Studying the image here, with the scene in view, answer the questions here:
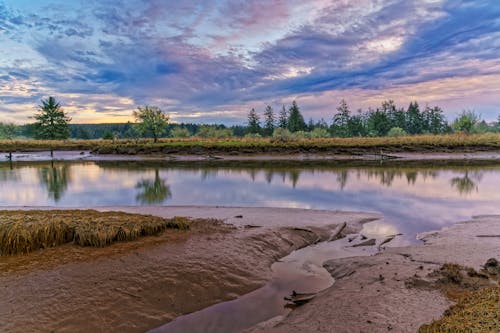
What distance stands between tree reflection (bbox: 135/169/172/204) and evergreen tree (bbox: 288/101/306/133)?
279 feet

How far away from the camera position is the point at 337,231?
10.3 m

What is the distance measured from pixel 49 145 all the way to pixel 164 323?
69508 millimetres

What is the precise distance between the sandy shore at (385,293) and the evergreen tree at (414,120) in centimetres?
10888

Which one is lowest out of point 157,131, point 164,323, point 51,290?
point 164,323

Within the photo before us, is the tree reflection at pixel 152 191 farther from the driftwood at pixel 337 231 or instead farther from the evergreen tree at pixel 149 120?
the evergreen tree at pixel 149 120

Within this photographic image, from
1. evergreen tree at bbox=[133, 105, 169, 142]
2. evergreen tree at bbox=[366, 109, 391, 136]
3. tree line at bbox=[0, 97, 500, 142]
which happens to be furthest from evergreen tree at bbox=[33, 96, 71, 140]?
evergreen tree at bbox=[366, 109, 391, 136]

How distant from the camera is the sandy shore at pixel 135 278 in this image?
5.45 m

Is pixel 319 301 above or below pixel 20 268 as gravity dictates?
below

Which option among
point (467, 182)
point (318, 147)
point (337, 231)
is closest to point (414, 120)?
point (318, 147)

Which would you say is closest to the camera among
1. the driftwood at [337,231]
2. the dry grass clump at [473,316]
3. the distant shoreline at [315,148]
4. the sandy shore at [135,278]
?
the dry grass clump at [473,316]

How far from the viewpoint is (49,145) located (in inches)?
2490

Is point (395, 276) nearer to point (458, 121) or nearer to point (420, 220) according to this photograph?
point (420, 220)

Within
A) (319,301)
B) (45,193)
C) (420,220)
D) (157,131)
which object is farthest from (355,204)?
(157,131)

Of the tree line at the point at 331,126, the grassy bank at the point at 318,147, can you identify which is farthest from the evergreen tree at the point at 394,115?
the grassy bank at the point at 318,147
